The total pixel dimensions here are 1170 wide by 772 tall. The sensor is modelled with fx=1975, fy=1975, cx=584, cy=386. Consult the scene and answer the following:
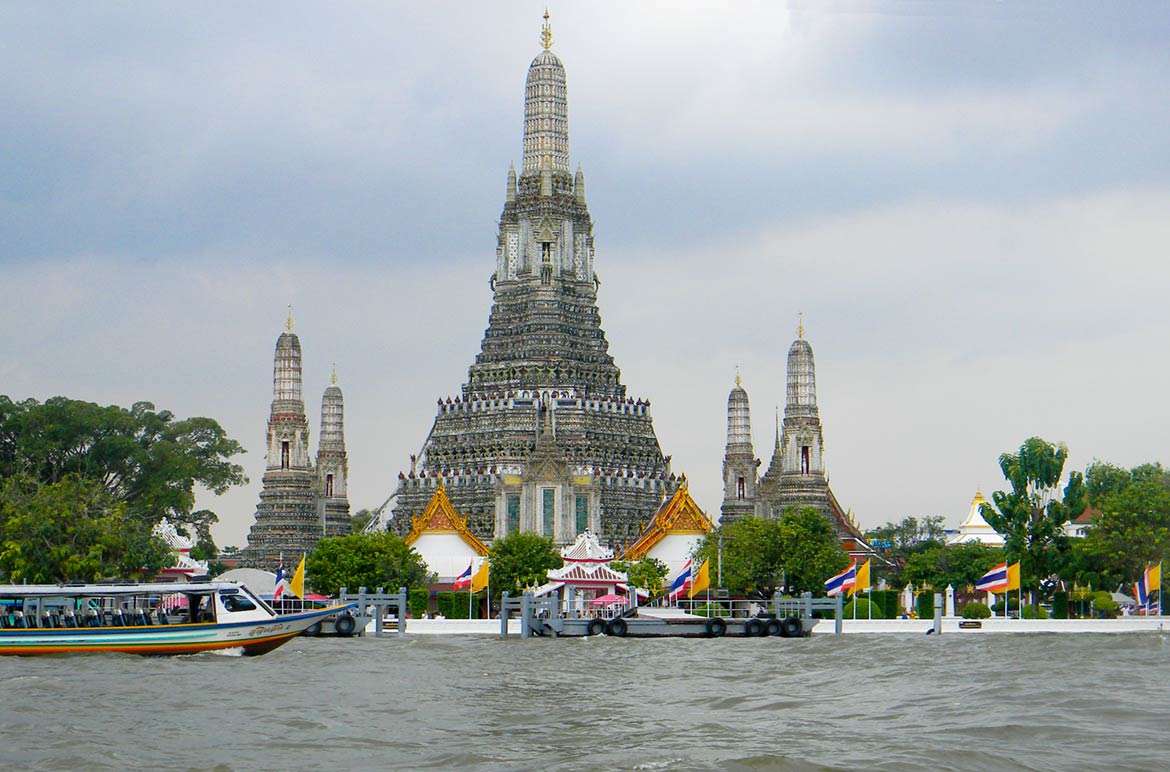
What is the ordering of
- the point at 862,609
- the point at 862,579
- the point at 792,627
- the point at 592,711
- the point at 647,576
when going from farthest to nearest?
the point at 647,576, the point at 862,609, the point at 862,579, the point at 792,627, the point at 592,711

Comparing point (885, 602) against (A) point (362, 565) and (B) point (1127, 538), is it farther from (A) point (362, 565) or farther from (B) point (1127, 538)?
(A) point (362, 565)

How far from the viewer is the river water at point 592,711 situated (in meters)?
30.0

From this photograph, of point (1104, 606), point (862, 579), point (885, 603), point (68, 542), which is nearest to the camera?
point (862, 579)

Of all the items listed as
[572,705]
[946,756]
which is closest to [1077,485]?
[572,705]

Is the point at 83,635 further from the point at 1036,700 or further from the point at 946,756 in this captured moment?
the point at 946,756

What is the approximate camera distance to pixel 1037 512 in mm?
88250

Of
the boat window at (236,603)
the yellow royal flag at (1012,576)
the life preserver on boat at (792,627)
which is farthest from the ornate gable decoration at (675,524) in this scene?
the boat window at (236,603)

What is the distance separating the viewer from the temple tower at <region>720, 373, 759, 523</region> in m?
110

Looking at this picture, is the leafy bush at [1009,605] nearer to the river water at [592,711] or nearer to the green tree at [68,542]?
the river water at [592,711]

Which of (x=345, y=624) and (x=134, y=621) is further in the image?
(x=345, y=624)

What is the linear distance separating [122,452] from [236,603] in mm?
43365

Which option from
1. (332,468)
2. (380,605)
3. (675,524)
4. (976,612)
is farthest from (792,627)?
(332,468)

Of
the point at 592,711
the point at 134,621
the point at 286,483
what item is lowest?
the point at 592,711

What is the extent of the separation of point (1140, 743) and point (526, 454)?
73.1 m
